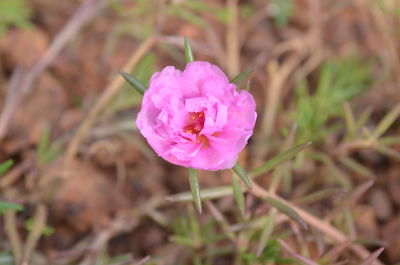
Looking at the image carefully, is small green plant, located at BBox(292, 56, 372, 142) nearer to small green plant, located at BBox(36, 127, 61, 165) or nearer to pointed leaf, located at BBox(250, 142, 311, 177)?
pointed leaf, located at BBox(250, 142, 311, 177)

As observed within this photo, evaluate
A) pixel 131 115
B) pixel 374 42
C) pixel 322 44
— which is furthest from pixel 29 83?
pixel 374 42

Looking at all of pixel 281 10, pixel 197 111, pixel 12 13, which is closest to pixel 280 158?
pixel 197 111

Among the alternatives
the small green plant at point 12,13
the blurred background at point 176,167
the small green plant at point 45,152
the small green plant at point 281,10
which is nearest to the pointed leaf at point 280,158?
the blurred background at point 176,167

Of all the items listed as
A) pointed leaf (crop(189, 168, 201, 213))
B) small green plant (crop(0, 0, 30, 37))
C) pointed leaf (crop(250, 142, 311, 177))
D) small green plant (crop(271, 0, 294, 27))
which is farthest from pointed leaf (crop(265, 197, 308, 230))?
small green plant (crop(0, 0, 30, 37))

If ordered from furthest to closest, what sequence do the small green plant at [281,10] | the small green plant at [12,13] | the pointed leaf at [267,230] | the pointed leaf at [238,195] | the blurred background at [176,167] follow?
the small green plant at [281,10] < the small green plant at [12,13] < the blurred background at [176,167] < the pointed leaf at [267,230] < the pointed leaf at [238,195]

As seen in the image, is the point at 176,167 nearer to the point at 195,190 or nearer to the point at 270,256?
the point at 270,256

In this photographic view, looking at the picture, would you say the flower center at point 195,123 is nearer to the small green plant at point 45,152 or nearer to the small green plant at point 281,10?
the small green plant at point 45,152

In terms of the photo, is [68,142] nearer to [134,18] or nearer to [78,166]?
[78,166]
